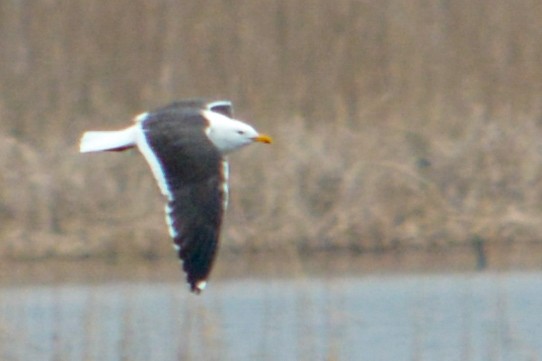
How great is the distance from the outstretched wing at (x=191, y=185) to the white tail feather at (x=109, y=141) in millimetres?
119

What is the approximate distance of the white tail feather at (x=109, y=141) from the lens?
716 cm

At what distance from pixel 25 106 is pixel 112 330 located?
464cm

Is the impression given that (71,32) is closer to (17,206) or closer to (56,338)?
(17,206)

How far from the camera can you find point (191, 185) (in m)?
6.55

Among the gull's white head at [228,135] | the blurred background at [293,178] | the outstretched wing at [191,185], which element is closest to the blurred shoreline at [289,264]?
the blurred background at [293,178]

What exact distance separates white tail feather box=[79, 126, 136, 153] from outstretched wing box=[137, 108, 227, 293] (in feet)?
0.39

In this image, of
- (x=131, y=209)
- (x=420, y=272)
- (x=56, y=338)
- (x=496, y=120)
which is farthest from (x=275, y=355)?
(x=496, y=120)

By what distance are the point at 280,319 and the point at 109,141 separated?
4.72 feet

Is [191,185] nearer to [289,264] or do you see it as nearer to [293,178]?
[289,264]

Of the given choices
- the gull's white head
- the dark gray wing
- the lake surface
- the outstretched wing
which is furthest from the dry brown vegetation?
the outstretched wing

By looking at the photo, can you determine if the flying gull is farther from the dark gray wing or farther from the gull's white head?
the dark gray wing

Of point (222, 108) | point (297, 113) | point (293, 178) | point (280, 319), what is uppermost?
point (297, 113)

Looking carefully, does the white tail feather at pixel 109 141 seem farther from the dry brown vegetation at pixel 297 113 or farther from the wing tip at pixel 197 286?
the dry brown vegetation at pixel 297 113

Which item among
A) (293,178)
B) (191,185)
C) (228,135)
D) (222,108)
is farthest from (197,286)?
(293,178)
